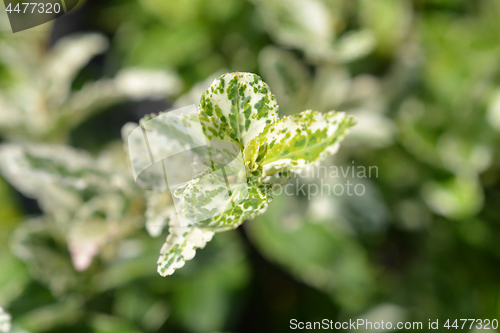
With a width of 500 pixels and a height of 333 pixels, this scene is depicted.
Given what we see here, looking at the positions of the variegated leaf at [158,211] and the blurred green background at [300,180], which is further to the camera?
the blurred green background at [300,180]

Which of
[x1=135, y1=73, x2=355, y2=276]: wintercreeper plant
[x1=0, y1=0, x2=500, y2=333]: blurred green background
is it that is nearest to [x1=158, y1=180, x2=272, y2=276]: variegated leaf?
[x1=135, y1=73, x2=355, y2=276]: wintercreeper plant

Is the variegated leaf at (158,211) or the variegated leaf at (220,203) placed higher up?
the variegated leaf at (220,203)

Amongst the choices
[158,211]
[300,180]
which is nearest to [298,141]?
[158,211]

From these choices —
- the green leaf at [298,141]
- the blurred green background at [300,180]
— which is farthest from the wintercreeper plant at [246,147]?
the blurred green background at [300,180]

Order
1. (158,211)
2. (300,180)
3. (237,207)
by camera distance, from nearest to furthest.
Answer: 1. (237,207)
2. (158,211)
3. (300,180)

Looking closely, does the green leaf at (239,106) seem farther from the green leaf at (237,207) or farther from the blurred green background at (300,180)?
the blurred green background at (300,180)

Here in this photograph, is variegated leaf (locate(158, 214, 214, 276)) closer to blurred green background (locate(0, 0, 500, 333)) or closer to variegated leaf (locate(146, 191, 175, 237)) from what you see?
variegated leaf (locate(146, 191, 175, 237))

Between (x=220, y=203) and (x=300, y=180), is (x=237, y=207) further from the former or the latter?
(x=300, y=180)

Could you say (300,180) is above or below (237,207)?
below
